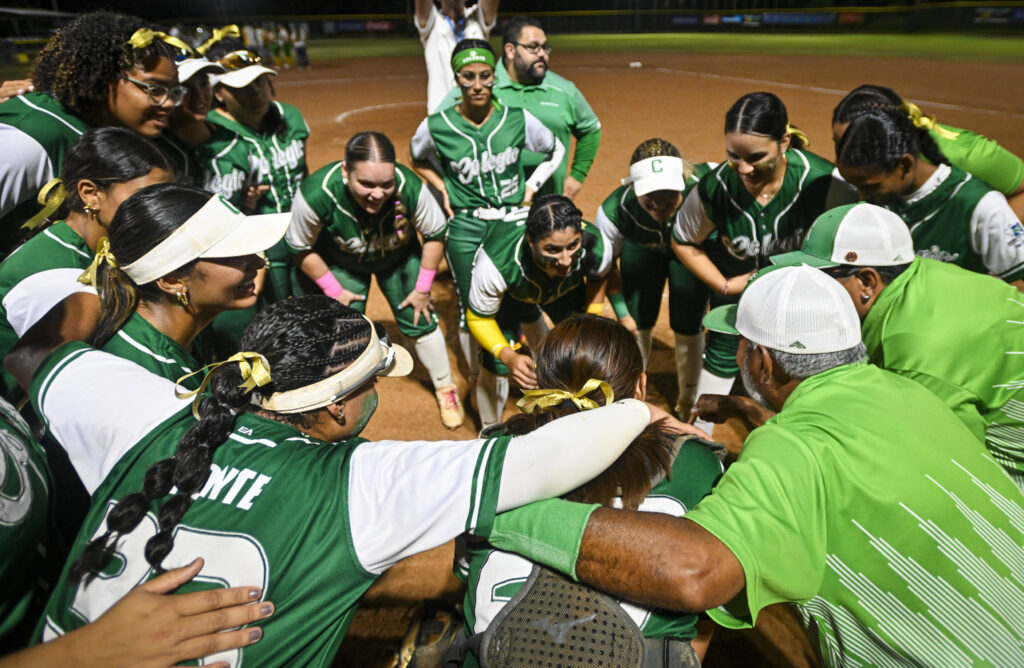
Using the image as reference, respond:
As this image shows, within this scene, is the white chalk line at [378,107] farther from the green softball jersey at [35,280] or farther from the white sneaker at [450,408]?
the green softball jersey at [35,280]

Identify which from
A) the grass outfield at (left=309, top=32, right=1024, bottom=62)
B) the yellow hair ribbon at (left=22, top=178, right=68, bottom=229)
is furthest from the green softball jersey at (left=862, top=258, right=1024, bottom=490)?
the grass outfield at (left=309, top=32, right=1024, bottom=62)

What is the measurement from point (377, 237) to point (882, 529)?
10.9 feet

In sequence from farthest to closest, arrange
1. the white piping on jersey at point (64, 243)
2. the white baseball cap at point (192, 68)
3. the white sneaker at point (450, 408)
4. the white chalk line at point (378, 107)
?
the white chalk line at point (378, 107), the white sneaker at point (450, 408), the white baseball cap at point (192, 68), the white piping on jersey at point (64, 243)

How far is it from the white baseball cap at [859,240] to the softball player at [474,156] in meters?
2.31

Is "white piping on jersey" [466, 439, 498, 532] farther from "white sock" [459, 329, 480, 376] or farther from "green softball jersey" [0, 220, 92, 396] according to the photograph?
"white sock" [459, 329, 480, 376]

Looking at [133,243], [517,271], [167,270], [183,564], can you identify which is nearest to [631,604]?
[183,564]

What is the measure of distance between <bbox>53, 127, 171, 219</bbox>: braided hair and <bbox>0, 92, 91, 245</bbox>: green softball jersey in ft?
1.83

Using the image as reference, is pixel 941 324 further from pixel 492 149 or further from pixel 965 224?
pixel 492 149

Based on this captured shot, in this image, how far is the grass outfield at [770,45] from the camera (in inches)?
792

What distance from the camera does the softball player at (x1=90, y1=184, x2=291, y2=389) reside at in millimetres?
2154

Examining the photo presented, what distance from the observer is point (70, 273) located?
236 centimetres

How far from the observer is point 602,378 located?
78.6 inches

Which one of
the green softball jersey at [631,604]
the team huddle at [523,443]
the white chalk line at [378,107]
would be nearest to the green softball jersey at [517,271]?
the team huddle at [523,443]

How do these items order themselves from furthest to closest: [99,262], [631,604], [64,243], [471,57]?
1. [471,57]
2. [64,243]
3. [99,262]
4. [631,604]
